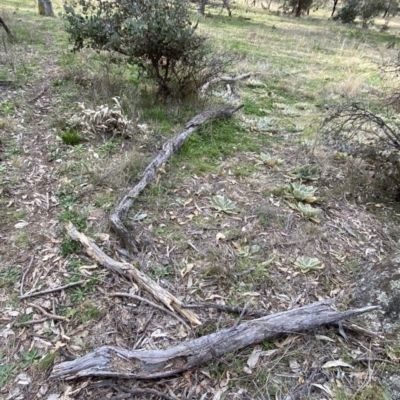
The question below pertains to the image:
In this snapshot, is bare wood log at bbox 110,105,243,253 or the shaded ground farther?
bare wood log at bbox 110,105,243,253

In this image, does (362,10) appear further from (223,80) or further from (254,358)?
(254,358)

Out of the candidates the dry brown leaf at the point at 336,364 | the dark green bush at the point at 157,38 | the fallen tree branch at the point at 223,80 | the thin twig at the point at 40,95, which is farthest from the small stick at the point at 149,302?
the fallen tree branch at the point at 223,80

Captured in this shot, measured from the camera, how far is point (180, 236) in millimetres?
2840

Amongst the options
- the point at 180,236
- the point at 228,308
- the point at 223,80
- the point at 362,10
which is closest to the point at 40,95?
the point at 223,80

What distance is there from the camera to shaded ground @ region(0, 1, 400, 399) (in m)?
1.93

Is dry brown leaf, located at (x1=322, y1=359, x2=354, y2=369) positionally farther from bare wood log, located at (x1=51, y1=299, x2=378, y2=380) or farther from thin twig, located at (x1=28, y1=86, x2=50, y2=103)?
thin twig, located at (x1=28, y1=86, x2=50, y2=103)

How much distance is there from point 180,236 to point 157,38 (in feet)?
9.74

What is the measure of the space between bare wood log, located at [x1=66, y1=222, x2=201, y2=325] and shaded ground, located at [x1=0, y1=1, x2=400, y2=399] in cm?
6

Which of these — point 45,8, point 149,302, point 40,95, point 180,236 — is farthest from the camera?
point 45,8

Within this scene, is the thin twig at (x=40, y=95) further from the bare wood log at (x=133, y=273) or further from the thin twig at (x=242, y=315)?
the thin twig at (x=242, y=315)

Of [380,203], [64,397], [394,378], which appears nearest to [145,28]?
[380,203]

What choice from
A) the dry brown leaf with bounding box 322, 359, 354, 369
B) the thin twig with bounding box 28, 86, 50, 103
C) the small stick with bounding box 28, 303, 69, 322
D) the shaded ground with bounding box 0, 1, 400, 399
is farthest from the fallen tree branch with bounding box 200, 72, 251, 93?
the dry brown leaf with bounding box 322, 359, 354, 369

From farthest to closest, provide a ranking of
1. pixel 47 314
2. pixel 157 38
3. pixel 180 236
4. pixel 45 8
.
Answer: pixel 45 8, pixel 157 38, pixel 180 236, pixel 47 314

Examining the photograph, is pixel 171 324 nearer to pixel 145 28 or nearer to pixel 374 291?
pixel 374 291
